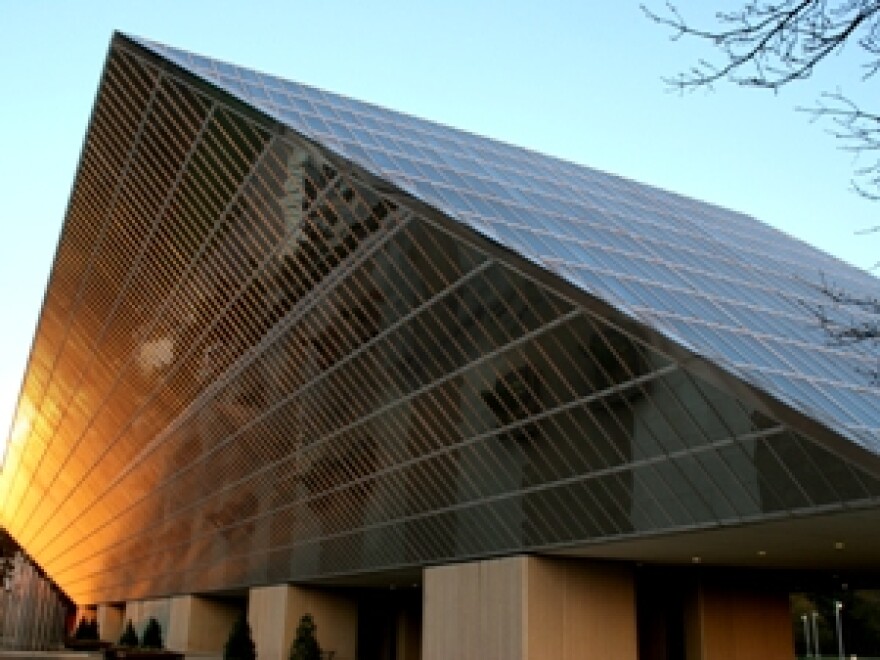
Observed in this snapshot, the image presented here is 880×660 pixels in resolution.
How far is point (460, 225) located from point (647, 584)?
18.9m

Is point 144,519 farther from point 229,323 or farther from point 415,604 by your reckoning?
point 229,323

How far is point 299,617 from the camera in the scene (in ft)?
143

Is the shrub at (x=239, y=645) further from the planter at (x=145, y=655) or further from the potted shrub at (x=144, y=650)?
the potted shrub at (x=144, y=650)

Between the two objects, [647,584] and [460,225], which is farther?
[647,584]

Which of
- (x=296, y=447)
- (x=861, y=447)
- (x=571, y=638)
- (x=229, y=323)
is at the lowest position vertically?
(x=571, y=638)

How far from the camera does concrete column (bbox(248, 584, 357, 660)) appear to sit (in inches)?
1711

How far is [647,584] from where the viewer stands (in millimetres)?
34281

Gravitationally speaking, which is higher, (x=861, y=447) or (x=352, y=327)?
(x=352, y=327)

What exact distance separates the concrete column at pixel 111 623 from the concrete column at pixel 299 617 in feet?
144

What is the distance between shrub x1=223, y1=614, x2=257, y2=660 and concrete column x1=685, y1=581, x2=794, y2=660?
17313 mm

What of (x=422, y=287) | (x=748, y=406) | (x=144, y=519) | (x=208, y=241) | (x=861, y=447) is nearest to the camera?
(x=861, y=447)

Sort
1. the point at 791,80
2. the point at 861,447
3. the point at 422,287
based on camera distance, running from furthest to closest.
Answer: the point at 422,287 < the point at 861,447 < the point at 791,80

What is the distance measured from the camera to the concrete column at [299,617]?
1711 inches

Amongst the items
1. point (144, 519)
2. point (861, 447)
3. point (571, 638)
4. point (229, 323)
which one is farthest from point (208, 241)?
point (144, 519)
